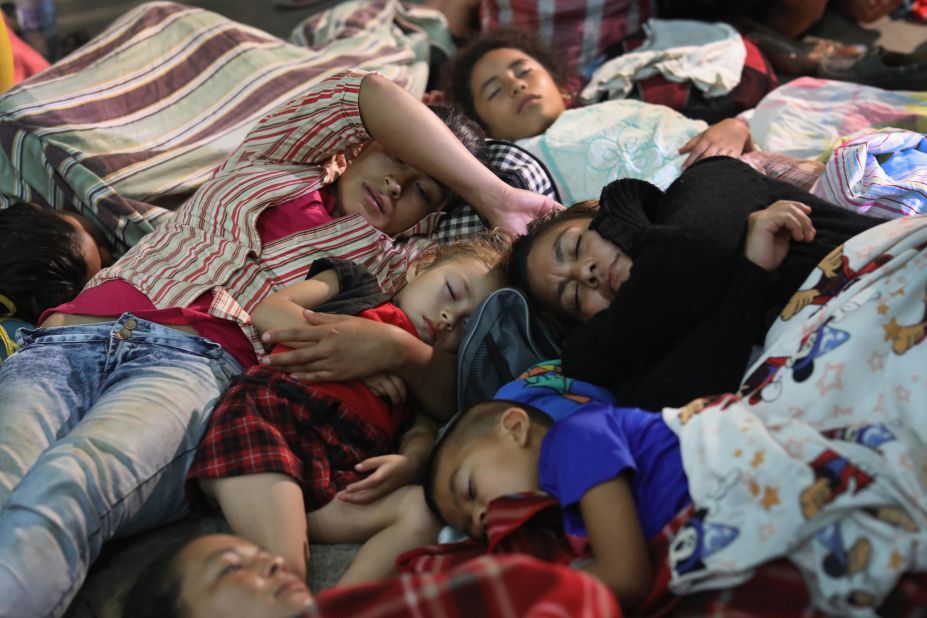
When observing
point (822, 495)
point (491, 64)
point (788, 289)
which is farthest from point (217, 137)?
point (822, 495)

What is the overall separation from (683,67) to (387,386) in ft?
4.83

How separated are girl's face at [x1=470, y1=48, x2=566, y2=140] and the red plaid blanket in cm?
136

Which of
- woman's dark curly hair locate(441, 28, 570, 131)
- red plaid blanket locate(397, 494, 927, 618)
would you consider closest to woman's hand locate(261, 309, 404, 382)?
red plaid blanket locate(397, 494, 927, 618)

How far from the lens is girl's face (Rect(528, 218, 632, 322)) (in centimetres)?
146

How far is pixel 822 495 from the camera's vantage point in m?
0.98

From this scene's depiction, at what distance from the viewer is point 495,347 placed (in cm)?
155

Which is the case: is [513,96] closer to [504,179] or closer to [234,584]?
[504,179]

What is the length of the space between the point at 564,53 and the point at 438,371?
5.16ft

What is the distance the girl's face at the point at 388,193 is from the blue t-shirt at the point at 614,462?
857 millimetres

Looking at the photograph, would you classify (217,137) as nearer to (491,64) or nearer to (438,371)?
(491,64)

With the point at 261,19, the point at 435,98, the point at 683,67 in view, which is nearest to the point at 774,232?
the point at 683,67

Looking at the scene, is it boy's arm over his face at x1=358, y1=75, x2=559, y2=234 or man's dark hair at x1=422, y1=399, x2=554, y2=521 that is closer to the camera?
man's dark hair at x1=422, y1=399, x2=554, y2=521

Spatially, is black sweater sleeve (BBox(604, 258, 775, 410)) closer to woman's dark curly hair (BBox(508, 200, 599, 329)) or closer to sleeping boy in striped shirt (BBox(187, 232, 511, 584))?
woman's dark curly hair (BBox(508, 200, 599, 329))

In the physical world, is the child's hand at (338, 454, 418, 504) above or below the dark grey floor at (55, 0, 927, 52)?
below
